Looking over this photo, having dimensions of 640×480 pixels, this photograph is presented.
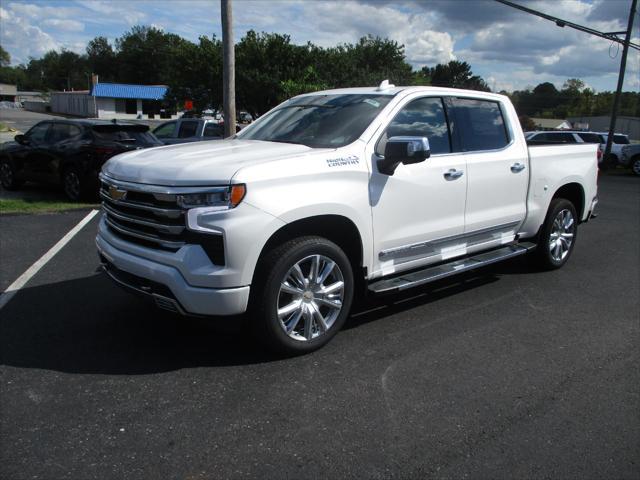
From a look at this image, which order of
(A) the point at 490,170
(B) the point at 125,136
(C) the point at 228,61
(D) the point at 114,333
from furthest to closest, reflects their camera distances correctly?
(C) the point at 228,61, (B) the point at 125,136, (A) the point at 490,170, (D) the point at 114,333

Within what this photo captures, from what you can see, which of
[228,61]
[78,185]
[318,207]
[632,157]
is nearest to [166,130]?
[228,61]

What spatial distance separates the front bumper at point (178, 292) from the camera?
3520 millimetres

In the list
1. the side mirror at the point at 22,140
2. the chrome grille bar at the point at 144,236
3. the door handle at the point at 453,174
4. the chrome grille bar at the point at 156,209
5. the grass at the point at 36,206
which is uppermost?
the side mirror at the point at 22,140

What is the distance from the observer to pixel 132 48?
119625 mm

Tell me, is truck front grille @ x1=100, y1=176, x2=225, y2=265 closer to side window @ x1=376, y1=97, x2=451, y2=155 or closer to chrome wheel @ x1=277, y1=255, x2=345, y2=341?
chrome wheel @ x1=277, y1=255, x2=345, y2=341

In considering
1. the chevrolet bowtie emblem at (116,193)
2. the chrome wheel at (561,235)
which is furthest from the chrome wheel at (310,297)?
the chrome wheel at (561,235)

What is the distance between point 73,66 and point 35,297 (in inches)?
6141

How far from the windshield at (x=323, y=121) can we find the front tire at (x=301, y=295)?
3.00ft

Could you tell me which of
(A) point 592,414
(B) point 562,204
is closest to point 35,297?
(A) point 592,414

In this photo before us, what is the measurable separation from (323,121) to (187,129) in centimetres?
1130

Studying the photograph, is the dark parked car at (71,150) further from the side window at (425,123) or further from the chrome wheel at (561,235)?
the chrome wheel at (561,235)

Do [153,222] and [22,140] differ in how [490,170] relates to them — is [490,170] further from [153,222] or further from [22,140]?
[22,140]

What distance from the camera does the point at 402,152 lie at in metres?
4.07

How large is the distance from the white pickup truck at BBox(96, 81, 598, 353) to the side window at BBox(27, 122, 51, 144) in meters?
7.75
